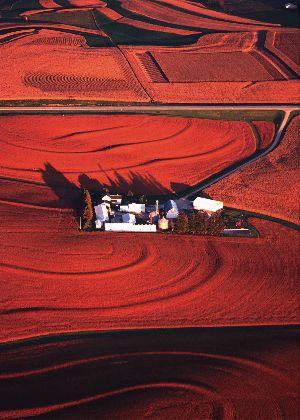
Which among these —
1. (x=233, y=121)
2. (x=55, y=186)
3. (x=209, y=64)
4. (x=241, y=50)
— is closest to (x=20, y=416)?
(x=55, y=186)

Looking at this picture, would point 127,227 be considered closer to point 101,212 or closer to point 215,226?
point 101,212

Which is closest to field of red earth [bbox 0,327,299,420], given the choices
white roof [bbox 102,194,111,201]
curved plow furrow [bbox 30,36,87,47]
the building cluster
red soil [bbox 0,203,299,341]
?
red soil [bbox 0,203,299,341]

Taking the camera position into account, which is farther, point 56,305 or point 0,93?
point 0,93

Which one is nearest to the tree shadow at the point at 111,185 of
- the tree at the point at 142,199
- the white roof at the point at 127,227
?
the tree at the point at 142,199

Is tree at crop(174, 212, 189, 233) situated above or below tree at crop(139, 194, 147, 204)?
below

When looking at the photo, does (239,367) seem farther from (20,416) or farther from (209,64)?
(209,64)

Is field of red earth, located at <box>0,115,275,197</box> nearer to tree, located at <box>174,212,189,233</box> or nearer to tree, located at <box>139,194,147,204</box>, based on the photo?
tree, located at <box>139,194,147,204</box>

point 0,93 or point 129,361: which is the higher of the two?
point 0,93
